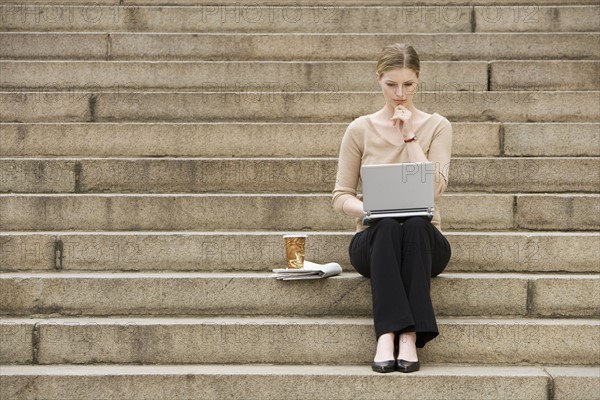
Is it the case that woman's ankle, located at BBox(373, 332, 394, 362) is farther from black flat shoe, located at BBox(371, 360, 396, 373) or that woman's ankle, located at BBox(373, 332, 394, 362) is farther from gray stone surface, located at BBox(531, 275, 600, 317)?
gray stone surface, located at BBox(531, 275, 600, 317)

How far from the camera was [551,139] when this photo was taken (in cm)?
573

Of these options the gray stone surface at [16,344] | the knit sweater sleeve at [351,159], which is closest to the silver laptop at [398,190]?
the knit sweater sleeve at [351,159]

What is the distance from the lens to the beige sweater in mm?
4562

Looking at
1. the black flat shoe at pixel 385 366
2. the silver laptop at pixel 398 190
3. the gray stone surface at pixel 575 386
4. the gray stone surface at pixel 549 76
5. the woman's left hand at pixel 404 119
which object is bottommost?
the gray stone surface at pixel 575 386

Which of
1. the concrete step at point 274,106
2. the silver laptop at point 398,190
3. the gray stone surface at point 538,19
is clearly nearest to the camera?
the silver laptop at point 398,190

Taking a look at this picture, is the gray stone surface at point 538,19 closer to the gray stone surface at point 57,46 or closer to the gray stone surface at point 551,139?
the gray stone surface at point 551,139

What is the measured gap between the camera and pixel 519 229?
5.20 m

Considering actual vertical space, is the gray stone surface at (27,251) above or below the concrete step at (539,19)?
below

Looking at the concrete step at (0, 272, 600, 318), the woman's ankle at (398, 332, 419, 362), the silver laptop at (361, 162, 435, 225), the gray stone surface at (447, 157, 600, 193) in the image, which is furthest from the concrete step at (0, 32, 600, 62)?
the woman's ankle at (398, 332, 419, 362)

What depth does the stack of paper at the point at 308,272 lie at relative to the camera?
14.9ft

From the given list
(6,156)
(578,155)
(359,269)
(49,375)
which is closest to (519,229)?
(578,155)

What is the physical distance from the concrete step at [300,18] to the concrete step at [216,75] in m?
0.77

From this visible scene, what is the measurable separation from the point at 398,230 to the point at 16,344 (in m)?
1.88

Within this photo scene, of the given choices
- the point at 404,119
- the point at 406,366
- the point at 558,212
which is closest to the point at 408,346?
the point at 406,366
